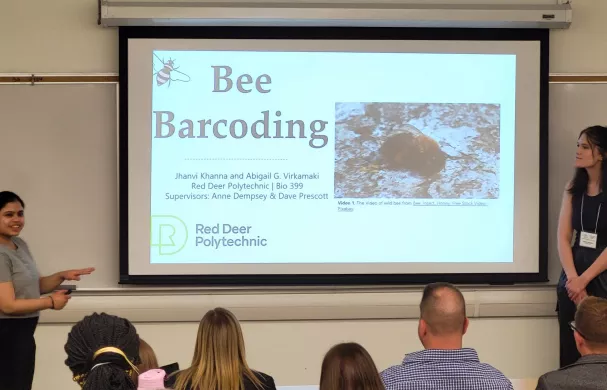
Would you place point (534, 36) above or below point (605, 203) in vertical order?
above

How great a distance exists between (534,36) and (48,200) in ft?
10.3

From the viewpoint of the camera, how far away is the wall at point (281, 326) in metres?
4.22

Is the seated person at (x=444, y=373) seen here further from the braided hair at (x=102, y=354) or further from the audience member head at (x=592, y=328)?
the braided hair at (x=102, y=354)

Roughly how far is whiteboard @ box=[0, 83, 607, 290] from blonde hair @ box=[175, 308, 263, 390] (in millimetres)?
2279

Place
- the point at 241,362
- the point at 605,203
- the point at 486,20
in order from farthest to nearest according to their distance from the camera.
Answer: the point at 486,20 < the point at 605,203 < the point at 241,362

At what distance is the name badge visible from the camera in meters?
4.00

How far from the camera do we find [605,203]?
396 centimetres

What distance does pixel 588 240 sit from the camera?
4.02 m

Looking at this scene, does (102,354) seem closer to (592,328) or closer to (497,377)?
(497,377)

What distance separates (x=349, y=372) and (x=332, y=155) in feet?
8.86

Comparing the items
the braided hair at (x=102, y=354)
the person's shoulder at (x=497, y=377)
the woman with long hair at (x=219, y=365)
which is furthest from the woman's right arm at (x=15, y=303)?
the person's shoulder at (x=497, y=377)

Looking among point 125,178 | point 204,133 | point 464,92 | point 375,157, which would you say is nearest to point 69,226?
point 125,178

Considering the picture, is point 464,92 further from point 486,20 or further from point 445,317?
point 445,317

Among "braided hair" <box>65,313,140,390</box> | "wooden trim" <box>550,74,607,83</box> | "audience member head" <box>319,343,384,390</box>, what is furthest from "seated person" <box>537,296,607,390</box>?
"wooden trim" <box>550,74,607,83</box>
